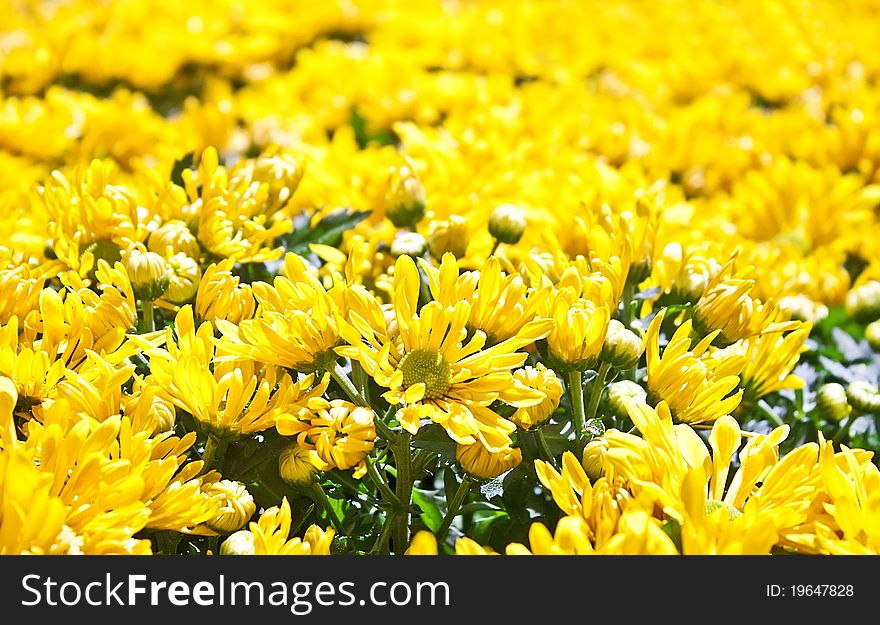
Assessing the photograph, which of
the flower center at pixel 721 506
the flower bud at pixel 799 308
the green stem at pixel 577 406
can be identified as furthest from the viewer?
the flower bud at pixel 799 308

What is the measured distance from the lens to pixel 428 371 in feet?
3.77

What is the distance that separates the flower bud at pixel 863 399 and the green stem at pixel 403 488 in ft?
2.76

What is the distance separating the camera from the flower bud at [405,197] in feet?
5.45

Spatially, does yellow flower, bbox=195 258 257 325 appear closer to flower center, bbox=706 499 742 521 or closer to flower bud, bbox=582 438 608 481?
flower bud, bbox=582 438 608 481

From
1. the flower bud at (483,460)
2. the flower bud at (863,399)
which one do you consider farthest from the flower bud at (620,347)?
the flower bud at (863,399)

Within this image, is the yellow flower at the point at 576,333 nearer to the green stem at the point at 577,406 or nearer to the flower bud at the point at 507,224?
A: the green stem at the point at 577,406

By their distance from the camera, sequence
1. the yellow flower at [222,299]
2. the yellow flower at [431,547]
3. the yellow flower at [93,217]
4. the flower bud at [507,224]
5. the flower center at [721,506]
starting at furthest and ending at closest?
1. the flower bud at [507,224]
2. the yellow flower at [93,217]
3. the yellow flower at [222,299]
4. the flower center at [721,506]
5. the yellow flower at [431,547]

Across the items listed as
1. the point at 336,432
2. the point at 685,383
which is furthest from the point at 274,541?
the point at 685,383

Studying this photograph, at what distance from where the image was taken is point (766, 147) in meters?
2.92

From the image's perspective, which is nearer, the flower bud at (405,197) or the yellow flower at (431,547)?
the yellow flower at (431,547)

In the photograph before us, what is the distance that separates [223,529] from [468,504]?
0.37 metres
